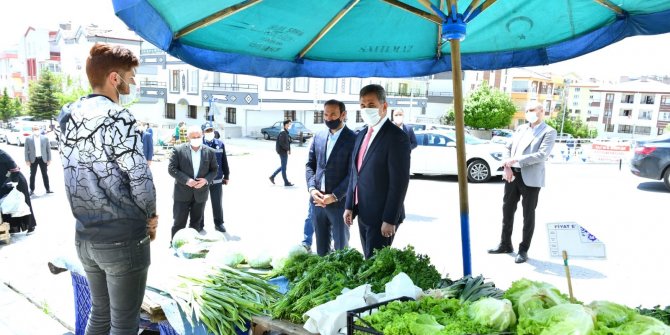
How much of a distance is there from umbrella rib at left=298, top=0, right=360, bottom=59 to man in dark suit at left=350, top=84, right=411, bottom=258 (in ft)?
2.06

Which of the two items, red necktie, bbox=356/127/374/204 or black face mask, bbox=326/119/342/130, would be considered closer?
red necktie, bbox=356/127/374/204

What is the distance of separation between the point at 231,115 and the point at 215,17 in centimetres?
3629

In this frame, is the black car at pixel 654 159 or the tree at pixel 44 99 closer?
the black car at pixel 654 159

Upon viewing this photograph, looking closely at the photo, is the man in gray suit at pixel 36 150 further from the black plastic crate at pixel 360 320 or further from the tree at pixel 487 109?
the tree at pixel 487 109

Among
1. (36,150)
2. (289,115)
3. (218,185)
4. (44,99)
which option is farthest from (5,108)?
(218,185)

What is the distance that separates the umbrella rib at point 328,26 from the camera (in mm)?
3710

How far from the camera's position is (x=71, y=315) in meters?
4.40

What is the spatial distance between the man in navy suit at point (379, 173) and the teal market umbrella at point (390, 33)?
62 centimetres

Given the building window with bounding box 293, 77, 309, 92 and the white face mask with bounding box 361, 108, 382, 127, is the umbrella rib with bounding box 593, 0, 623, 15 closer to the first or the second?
the white face mask with bounding box 361, 108, 382, 127

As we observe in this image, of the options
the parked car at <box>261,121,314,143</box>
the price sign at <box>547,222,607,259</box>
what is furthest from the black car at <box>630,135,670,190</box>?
the parked car at <box>261,121,314,143</box>

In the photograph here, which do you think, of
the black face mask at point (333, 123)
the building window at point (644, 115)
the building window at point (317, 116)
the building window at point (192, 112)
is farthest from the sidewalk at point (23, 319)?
the building window at point (644, 115)

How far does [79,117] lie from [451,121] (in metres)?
46.9

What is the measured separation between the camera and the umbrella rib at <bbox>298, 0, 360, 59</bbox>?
371 centimetres

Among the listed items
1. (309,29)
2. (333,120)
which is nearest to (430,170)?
(333,120)
